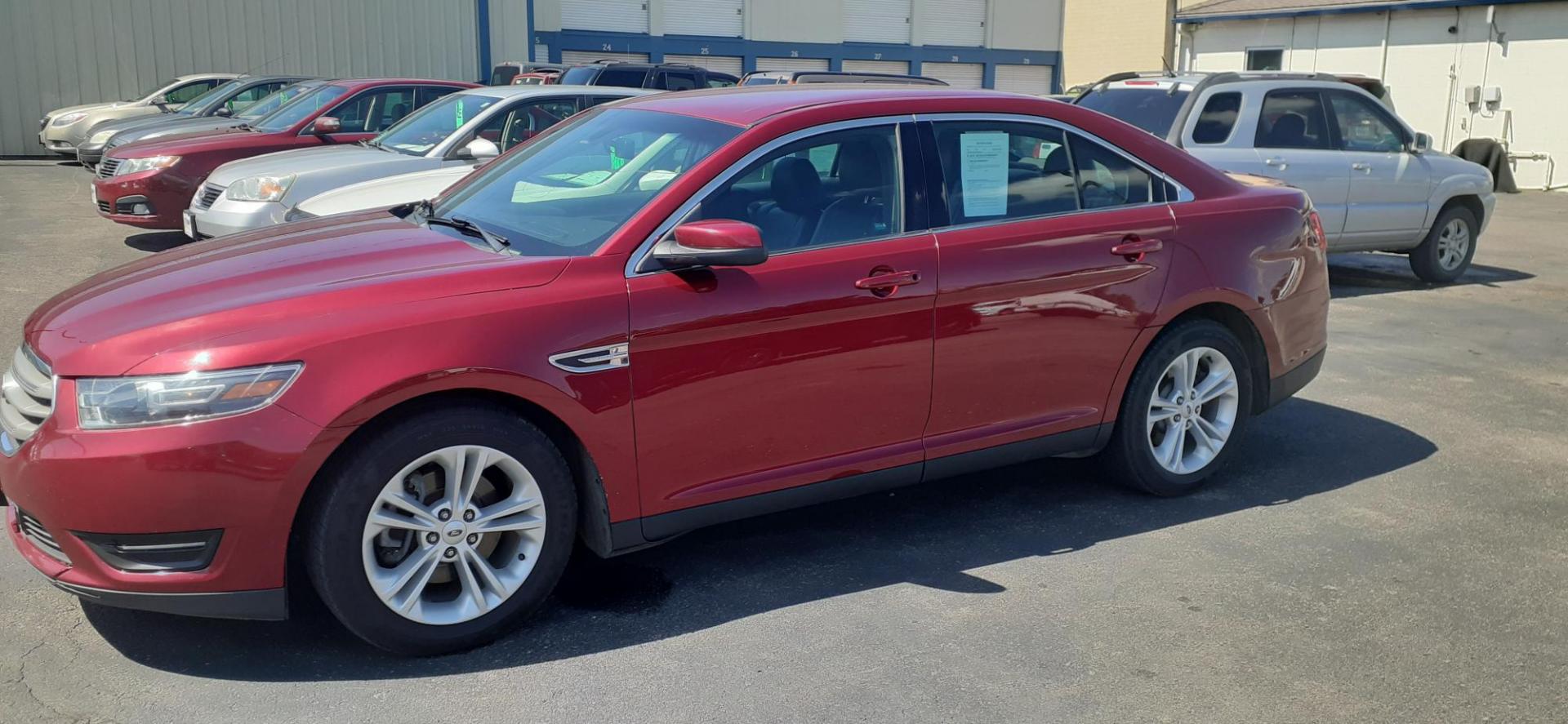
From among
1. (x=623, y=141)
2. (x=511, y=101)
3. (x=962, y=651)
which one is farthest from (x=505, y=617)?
(x=511, y=101)

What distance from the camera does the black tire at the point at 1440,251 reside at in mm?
11047

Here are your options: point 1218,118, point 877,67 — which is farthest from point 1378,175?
point 877,67

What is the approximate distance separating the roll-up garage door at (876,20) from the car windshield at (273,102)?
65.2 ft

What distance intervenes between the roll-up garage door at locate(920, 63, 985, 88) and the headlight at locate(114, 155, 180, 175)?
25.5m

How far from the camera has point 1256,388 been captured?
5.50 meters

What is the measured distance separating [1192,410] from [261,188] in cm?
697

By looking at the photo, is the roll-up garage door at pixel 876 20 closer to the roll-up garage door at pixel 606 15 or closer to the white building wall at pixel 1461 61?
the roll-up garage door at pixel 606 15

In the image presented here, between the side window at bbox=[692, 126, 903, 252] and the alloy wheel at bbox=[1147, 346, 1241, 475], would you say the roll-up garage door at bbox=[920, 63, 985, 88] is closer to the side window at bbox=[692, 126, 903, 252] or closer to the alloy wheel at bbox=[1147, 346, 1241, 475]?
the alloy wheel at bbox=[1147, 346, 1241, 475]

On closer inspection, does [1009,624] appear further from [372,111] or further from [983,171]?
[372,111]

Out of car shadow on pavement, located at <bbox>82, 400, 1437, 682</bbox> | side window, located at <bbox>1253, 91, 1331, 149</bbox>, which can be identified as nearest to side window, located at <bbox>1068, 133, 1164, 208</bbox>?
car shadow on pavement, located at <bbox>82, 400, 1437, 682</bbox>

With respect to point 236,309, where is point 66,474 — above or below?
below

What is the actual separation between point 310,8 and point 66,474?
2309 cm

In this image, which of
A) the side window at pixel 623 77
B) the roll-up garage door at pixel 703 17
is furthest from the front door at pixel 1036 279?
the roll-up garage door at pixel 703 17

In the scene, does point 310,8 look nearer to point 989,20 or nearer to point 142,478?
point 989,20
